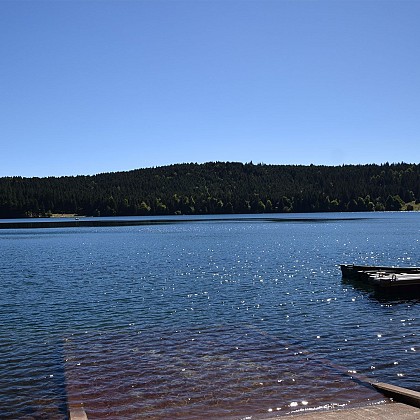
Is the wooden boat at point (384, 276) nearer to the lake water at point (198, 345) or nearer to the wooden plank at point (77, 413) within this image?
the lake water at point (198, 345)

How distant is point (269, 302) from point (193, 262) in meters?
29.3

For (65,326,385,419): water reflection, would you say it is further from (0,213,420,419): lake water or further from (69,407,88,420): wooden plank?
(69,407,88,420): wooden plank

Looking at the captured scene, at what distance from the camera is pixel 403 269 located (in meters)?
44.3

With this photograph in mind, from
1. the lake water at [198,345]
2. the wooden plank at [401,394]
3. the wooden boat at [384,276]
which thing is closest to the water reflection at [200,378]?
the lake water at [198,345]

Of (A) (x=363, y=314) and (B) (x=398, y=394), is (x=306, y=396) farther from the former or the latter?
(A) (x=363, y=314)

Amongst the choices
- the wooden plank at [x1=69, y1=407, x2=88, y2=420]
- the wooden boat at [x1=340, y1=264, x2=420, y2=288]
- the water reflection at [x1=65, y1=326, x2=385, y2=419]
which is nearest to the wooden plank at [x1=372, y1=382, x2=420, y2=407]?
the water reflection at [x1=65, y1=326, x2=385, y2=419]

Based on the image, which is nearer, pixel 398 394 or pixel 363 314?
pixel 398 394

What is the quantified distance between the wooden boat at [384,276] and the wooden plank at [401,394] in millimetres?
21867

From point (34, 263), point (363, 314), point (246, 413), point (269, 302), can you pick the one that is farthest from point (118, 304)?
point (34, 263)

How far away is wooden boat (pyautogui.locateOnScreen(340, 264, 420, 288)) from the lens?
37.7 m

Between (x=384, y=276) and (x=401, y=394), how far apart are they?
25823 millimetres

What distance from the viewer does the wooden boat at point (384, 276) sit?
37719 millimetres

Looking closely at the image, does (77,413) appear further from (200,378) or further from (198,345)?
(198,345)

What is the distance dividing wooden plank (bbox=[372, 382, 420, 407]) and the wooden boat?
861 inches
